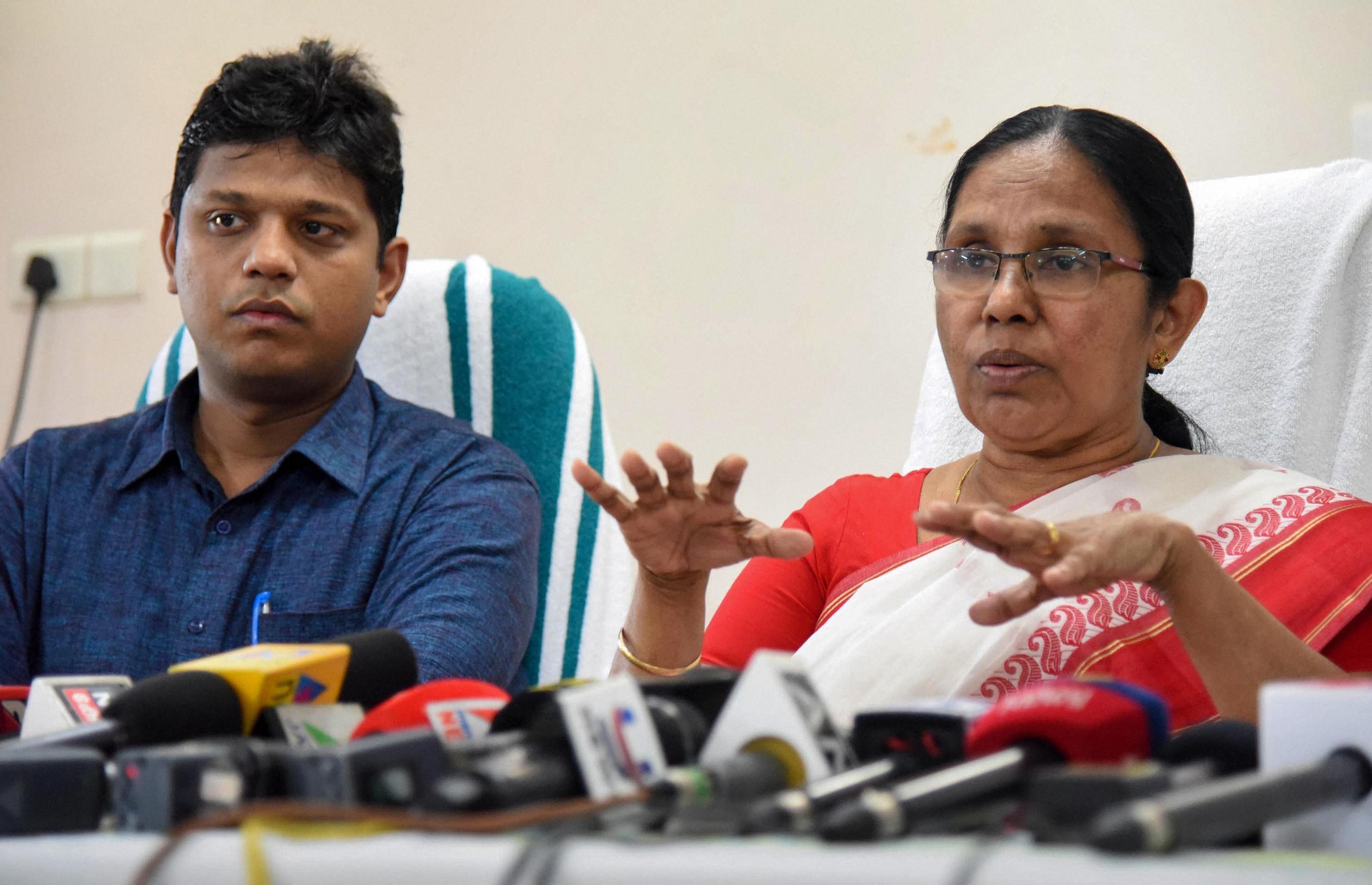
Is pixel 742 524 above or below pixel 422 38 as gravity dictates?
below

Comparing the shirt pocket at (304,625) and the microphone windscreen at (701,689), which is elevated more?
the microphone windscreen at (701,689)

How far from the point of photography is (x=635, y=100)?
7.47ft

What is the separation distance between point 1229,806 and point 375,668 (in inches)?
19.4

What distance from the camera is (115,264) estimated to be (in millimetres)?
2586

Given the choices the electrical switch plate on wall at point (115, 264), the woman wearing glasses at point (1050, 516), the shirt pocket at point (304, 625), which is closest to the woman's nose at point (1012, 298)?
the woman wearing glasses at point (1050, 516)

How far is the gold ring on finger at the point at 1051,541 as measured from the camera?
3.18 feet

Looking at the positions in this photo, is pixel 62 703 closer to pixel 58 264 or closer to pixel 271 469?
pixel 271 469

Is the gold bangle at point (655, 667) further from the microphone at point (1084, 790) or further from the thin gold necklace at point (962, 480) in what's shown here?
the microphone at point (1084, 790)

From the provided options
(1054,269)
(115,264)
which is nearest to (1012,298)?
(1054,269)

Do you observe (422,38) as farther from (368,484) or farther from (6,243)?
(368,484)

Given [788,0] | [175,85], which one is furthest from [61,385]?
[788,0]

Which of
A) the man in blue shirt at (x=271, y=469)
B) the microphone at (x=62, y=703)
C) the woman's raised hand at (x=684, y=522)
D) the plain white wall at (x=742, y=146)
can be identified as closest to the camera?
the microphone at (x=62, y=703)

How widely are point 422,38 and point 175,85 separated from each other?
540 mm

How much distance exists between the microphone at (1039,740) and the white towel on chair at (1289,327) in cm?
118
